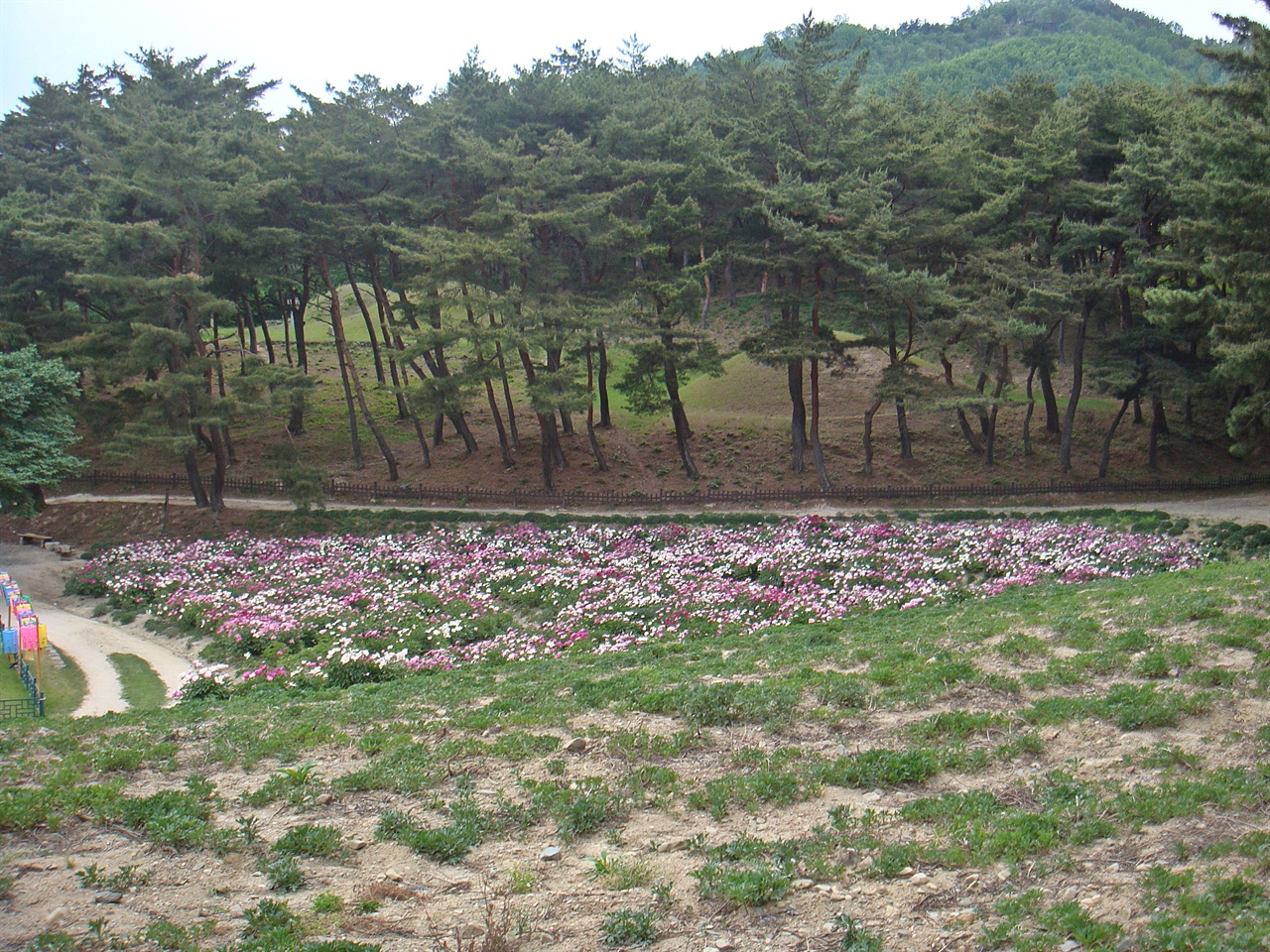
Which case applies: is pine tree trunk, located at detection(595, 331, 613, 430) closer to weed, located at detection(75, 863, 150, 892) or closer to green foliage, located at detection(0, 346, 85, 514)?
green foliage, located at detection(0, 346, 85, 514)

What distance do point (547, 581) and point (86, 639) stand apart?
10.9m

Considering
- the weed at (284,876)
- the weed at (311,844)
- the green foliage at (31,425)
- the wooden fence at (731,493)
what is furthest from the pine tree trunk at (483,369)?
the weed at (284,876)

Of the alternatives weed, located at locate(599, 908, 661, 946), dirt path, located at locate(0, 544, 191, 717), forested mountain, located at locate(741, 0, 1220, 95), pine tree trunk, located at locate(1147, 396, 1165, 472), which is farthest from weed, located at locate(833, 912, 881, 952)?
forested mountain, located at locate(741, 0, 1220, 95)

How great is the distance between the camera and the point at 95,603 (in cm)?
2658

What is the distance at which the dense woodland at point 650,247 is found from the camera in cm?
3066

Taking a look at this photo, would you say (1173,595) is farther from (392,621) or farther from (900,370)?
(900,370)

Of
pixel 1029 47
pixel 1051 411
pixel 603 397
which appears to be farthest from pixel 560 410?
pixel 1029 47

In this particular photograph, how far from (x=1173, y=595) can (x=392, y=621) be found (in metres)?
14.5

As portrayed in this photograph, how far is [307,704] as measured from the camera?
46.4ft

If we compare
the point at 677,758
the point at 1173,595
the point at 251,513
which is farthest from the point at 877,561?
the point at 251,513

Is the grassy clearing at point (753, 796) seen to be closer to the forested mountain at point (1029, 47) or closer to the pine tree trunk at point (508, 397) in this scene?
the pine tree trunk at point (508, 397)

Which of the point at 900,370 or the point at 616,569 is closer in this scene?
the point at 616,569

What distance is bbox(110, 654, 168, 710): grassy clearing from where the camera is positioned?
1831cm

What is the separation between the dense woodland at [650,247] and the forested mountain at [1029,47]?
233 ft
